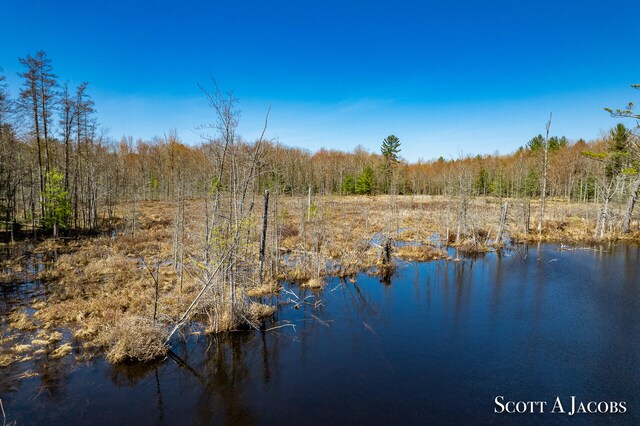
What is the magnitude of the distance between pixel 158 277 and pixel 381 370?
1264cm

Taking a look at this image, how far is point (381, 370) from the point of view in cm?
1048

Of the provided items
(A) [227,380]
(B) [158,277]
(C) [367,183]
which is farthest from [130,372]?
(C) [367,183]

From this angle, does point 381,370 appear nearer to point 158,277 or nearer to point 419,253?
point 158,277

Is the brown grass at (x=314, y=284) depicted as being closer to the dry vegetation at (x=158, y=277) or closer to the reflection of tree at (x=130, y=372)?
the dry vegetation at (x=158, y=277)

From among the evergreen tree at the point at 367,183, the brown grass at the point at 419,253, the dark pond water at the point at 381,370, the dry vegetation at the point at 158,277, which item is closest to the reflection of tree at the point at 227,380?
the dark pond water at the point at 381,370

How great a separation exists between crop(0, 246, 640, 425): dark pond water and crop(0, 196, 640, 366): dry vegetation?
108 centimetres

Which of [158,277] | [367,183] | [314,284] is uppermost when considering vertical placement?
[367,183]

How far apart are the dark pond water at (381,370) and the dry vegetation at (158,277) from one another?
1.08 m

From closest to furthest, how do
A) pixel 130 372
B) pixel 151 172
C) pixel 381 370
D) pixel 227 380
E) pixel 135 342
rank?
pixel 227 380 → pixel 130 372 → pixel 381 370 → pixel 135 342 → pixel 151 172

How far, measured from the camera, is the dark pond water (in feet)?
28.0

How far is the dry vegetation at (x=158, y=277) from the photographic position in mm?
11258

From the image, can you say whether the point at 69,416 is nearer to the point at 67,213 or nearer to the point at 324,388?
the point at 324,388

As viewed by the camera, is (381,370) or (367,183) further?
(367,183)

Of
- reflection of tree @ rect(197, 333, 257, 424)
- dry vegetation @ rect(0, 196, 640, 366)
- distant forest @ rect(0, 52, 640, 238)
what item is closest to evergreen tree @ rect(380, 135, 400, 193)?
distant forest @ rect(0, 52, 640, 238)
